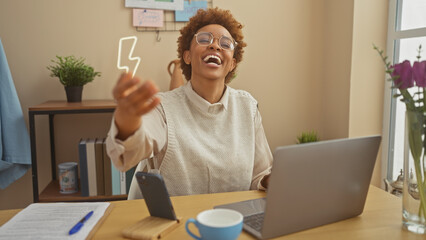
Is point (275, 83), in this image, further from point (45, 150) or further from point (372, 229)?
point (372, 229)

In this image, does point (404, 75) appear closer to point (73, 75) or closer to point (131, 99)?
point (131, 99)

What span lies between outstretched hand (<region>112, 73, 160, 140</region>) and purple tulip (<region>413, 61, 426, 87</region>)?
565mm

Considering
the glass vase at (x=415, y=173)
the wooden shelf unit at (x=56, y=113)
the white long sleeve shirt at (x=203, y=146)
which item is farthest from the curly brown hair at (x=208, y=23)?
the glass vase at (x=415, y=173)

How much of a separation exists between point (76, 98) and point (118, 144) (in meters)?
1.37

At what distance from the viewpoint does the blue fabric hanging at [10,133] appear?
6.41ft

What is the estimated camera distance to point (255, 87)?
2576 millimetres

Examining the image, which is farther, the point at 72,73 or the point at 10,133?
the point at 72,73

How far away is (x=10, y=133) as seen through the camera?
197 centimetres

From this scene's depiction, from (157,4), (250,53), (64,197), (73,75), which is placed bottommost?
(64,197)

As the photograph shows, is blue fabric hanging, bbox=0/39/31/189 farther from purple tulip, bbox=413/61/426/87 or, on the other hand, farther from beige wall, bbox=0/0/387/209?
purple tulip, bbox=413/61/426/87

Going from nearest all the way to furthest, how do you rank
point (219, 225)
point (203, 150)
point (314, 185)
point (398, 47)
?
point (219, 225), point (314, 185), point (203, 150), point (398, 47)

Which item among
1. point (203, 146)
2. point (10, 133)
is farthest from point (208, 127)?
point (10, 133)

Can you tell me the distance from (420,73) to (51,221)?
0.94 meters

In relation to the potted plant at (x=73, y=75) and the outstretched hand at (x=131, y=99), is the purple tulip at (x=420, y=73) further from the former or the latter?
the potted plant at (x=73, y=75)
